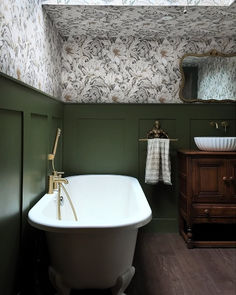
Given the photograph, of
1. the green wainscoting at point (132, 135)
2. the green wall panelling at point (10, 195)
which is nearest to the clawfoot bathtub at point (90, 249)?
the green wall panelling at point (10, 195)

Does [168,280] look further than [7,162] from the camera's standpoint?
Yes

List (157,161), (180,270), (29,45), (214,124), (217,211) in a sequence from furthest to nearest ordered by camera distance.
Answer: (214,124)
(157,161)
(217,211)
(180,270)
(29,45)

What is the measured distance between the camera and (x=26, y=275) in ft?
6.26

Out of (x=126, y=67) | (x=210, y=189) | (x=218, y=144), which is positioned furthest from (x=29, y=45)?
(x=210, y=189)

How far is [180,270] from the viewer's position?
229cm

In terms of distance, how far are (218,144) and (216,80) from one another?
3.05ft

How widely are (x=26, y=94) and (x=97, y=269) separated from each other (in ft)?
3.77

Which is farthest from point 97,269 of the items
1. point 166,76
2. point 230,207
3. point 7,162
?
point 166,76

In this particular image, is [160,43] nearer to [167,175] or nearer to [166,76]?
[166,76]

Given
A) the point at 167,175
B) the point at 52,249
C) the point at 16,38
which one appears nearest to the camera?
the point at 52,249

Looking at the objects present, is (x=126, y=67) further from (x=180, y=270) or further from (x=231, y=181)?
(x=180, y=270)

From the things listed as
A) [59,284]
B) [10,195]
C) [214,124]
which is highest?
[214,124]

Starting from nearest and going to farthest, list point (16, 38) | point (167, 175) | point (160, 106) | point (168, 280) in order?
1. point (16, 38)
2. point (168, 280)
3. point (167, 175)
4. point (160, 106)

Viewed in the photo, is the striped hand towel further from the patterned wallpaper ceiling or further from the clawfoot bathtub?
the patterned wallpaper ceiling
